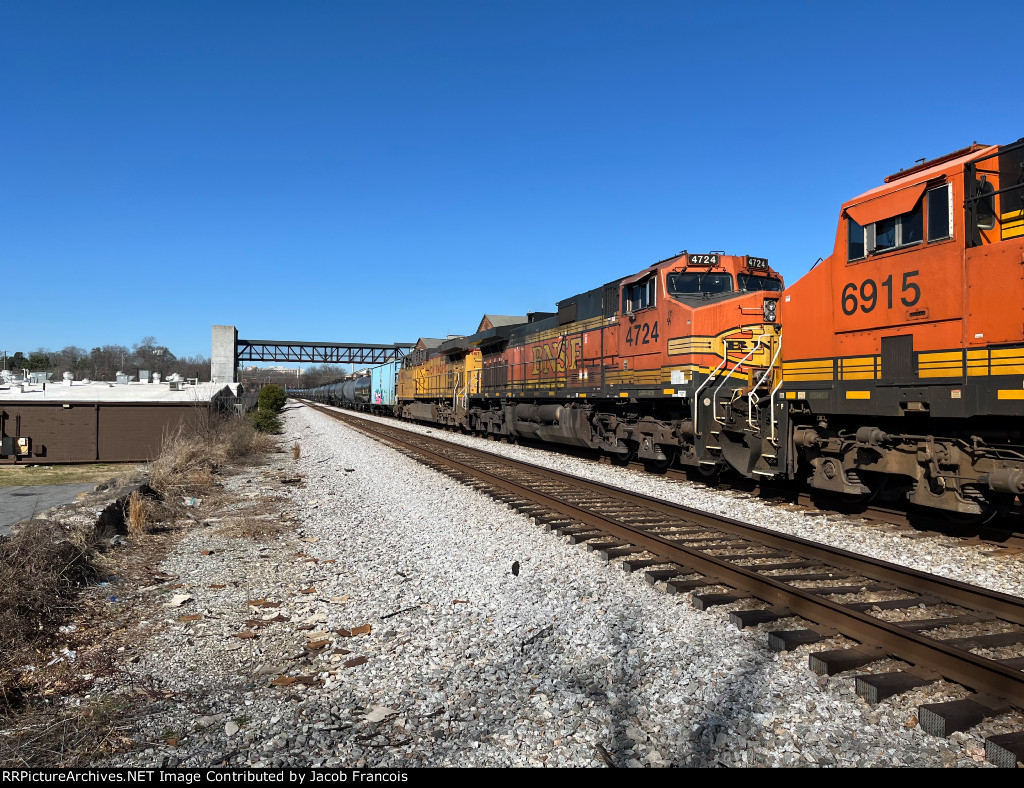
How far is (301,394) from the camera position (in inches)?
4269

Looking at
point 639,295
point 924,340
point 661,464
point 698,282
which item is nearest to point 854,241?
point 924,340

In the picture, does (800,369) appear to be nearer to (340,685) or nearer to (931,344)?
(931,344)

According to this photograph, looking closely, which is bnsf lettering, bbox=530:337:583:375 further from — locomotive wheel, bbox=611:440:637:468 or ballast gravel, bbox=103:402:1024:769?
ballast gravel, bbox=103:402:1024:769

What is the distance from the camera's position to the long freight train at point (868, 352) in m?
6.19

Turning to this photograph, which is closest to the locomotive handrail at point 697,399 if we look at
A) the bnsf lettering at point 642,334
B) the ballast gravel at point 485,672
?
the bnsf lettering at point 642,334

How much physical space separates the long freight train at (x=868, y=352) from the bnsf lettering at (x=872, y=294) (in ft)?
0.05

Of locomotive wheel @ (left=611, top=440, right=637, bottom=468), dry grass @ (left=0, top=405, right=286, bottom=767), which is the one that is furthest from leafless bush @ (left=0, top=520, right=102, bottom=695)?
locomotive wheel @ (left=611, top=440, right=637, bottom=468)

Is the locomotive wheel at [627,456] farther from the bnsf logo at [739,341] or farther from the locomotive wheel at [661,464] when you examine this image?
the bnsf logo at [739,341]

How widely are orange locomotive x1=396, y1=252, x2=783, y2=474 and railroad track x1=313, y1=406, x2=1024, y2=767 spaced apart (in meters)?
2.63

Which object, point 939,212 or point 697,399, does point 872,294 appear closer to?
point 939,212

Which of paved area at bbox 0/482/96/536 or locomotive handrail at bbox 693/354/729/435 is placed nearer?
paved area at bbox 0/482/96/536

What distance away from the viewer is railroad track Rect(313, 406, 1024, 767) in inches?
140

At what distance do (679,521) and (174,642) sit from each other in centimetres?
571
